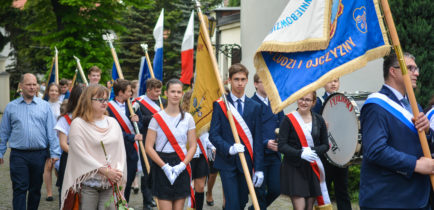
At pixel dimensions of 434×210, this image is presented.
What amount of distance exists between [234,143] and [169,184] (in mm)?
841

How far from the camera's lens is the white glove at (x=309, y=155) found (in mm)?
5934

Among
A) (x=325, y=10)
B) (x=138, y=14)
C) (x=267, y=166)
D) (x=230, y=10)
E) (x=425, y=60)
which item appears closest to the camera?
(x=325, y=10)

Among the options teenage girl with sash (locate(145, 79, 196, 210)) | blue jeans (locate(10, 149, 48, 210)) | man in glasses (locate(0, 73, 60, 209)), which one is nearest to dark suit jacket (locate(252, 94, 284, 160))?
teenage girl with sash (locate(145, 79, 196, 210))

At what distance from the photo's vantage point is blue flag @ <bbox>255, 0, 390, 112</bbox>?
405 centimetres

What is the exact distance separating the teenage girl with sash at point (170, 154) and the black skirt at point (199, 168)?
5.63 ft

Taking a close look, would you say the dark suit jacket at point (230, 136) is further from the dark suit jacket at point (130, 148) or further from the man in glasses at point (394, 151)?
the dark suit jacket at point (130, 148)

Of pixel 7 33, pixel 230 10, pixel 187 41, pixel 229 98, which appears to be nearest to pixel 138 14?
pixel 7 33

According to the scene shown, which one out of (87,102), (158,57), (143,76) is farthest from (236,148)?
(143,76)

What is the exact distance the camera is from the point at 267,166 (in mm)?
7043

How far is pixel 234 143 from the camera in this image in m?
5.74

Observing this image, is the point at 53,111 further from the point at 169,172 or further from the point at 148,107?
the point at 169,172

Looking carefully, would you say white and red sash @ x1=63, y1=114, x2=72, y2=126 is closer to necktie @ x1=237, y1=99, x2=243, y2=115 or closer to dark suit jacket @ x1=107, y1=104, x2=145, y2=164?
dark suit jacket @ x1=107, y1=104, x2=145, y2=164

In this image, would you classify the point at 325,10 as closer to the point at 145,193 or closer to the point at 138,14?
the point at 145,193

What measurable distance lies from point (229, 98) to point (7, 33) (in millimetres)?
39115
